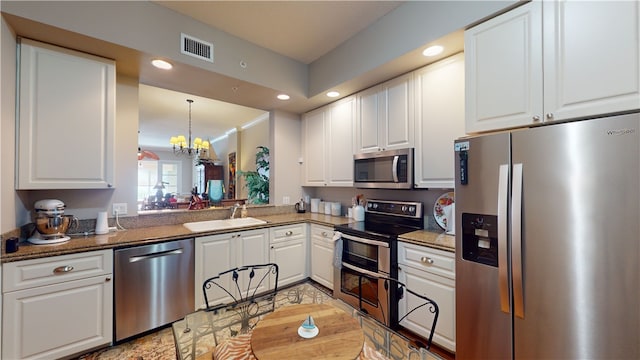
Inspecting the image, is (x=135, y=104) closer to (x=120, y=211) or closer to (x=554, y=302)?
(x=120, y=211)

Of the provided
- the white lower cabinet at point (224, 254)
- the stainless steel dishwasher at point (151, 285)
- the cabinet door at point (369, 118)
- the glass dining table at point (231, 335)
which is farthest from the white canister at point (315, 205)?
the glass dining table at point (231, 335)

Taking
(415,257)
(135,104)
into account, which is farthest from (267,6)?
(415,257)

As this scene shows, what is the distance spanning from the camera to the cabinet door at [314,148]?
336 cm

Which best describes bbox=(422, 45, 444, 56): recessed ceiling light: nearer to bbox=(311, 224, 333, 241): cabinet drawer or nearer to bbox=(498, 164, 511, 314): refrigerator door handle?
bbox=(498, 164, 511, 314): refrigerator door handle

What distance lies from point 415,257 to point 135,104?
2.93 metres

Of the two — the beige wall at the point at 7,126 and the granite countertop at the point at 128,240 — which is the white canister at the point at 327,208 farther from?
the beige wall at the point at 7,126

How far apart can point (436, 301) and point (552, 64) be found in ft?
5.50

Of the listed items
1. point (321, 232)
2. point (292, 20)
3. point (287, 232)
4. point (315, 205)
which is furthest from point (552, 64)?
point (315, 205)

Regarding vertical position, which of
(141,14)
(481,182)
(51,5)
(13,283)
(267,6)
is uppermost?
(267,6)

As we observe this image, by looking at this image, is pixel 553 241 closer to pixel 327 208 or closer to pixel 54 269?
pixel 327 208

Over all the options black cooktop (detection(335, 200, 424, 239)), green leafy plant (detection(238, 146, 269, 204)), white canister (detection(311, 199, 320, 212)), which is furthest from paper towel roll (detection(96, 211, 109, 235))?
white canister (detection(311, 199, 320, 212))

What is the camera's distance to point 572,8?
4.32 feet

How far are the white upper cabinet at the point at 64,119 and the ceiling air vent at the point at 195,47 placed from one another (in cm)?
59

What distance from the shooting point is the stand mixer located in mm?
1819
